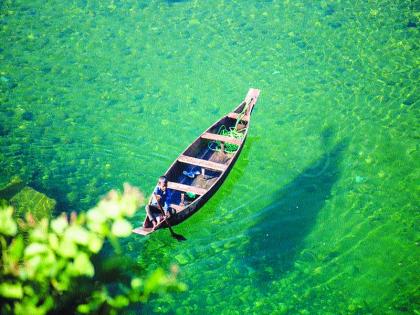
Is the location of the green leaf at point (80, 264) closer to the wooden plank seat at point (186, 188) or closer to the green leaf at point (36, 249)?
the green leaf at point (36, 249)

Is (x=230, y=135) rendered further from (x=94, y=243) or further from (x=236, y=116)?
(x=94, y=243)

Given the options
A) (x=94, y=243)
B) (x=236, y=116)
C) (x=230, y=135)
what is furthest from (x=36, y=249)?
(x=236, y=116)

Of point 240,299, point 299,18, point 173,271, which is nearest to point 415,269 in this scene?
point 240,299

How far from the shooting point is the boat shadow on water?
26.6ft

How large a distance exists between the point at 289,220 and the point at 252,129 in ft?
10.2

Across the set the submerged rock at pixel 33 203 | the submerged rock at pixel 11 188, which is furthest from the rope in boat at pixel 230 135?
the submerged rock at pixel 11 188

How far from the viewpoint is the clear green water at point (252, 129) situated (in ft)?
26.1

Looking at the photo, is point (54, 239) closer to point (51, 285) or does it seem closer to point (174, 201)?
point (51, 285)

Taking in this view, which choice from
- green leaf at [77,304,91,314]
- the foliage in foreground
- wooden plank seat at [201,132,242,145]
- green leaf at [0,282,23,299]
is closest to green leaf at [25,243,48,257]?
the foliage in foreground

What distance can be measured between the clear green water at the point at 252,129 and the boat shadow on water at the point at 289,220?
3 centimetres

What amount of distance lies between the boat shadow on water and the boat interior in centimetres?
143

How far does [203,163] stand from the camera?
9039mm

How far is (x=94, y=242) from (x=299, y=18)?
1244 cm

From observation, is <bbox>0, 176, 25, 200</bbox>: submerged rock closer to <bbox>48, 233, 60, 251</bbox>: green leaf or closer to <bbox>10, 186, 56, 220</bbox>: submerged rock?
<bbox>10, 186, 56, 220</bbox>: submerged rock
